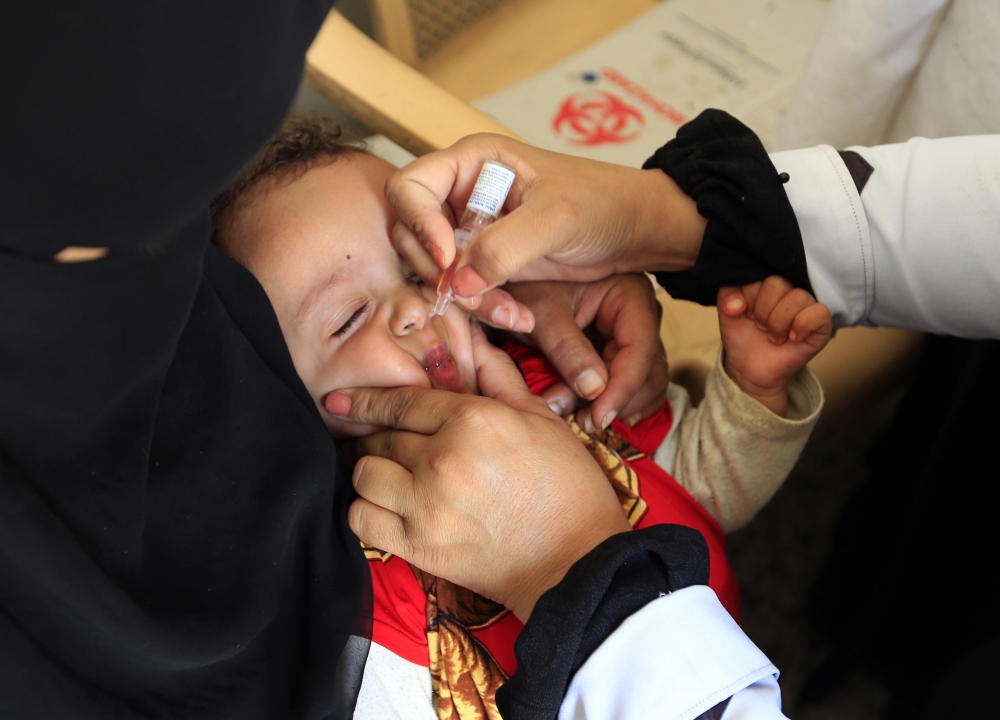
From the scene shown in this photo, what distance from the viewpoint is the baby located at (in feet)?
2.78

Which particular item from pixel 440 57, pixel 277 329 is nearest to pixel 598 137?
pixel 440 57

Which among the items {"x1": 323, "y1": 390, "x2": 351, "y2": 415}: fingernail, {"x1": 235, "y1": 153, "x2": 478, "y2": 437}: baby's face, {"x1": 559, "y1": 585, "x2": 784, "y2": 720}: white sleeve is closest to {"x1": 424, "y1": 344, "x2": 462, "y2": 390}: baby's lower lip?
{"x1": 235, "y1": 153, "x2": 478, "y2": 437}: baby's face

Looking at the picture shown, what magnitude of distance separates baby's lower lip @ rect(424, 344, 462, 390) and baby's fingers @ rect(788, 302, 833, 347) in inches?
16.9

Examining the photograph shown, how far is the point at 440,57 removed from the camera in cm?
206

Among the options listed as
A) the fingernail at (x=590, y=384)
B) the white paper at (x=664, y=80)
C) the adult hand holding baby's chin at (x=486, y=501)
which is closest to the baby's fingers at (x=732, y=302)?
the fingernail at (x=590, y=384)

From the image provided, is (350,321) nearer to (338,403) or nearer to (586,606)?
(338,403)

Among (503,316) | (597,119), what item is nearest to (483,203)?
(503,316)

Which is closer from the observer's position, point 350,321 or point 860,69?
point 350,321

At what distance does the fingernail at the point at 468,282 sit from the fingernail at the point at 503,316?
0.12 metres

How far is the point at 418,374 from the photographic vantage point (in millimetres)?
929

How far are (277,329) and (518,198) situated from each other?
34 centimetres

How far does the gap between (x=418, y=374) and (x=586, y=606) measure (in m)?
0.37

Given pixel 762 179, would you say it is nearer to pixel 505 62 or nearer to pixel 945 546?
pixel 945 546

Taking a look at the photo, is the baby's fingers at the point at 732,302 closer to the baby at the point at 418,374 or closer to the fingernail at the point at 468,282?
the baby at the point at 418,374
